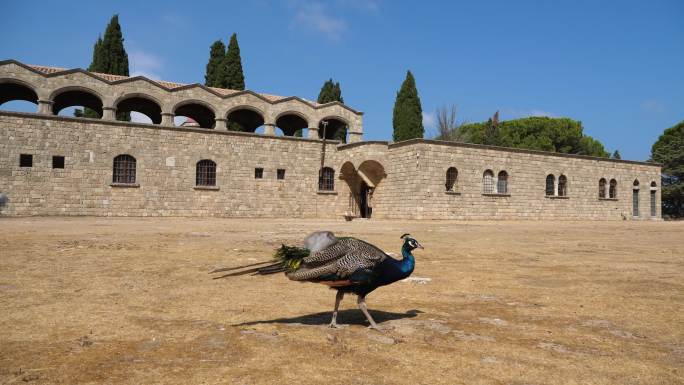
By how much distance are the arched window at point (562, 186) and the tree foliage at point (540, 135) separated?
64.1 feet

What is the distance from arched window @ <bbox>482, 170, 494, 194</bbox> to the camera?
2634cm

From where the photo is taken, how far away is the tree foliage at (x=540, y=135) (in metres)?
49.8

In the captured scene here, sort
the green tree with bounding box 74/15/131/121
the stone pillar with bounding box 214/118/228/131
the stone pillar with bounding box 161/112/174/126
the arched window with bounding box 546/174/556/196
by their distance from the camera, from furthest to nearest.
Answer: the green tree with bounding box 74/15/131/121, the arched window with bounding box 546/174/556/196, the stone pillar with bounding box 214/118/228/131, the stone pillar with bounding box 161/112/174/126

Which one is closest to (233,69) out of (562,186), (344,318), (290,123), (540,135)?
(290,123)

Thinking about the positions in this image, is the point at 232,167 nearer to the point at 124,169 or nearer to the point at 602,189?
the point at 124,169

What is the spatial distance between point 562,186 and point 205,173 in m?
22.8

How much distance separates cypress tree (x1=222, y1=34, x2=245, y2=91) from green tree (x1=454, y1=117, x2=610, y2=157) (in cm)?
2722

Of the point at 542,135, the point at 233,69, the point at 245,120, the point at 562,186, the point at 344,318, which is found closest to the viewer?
the point at 344,318

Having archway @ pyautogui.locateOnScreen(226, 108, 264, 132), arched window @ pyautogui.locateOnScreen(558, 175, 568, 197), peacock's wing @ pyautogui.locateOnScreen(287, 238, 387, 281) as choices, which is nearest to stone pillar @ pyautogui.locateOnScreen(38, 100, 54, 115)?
archway @ pyautogui.locateOnScreen(226, 108, 264, 132)

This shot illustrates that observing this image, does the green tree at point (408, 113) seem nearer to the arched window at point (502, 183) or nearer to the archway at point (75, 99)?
the arched window at point (502, 183)

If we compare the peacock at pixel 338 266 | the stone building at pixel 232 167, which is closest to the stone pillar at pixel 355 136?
the stone building at pixel 232 167

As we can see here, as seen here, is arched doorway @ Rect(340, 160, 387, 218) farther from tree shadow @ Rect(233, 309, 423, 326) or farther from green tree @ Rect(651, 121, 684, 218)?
green tree @ Rect(651, 121, 684, 218)

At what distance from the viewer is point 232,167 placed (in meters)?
26.5

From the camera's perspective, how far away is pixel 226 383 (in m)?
2.93
